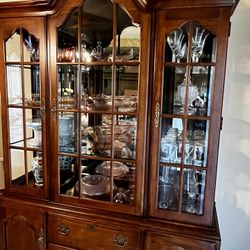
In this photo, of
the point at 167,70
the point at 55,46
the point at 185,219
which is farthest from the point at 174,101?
the point at 55,46

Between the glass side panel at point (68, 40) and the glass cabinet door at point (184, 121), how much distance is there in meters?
0.52

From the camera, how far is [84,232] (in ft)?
4.95

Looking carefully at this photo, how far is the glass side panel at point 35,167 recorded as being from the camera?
1.62m

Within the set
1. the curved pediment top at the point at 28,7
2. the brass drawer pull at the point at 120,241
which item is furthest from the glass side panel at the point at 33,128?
the brass drawer pull at the point at 120,241

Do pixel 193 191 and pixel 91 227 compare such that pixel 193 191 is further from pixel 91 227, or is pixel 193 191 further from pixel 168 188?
pixel 91 227

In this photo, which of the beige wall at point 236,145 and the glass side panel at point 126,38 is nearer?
the glass side panel at point 126,38

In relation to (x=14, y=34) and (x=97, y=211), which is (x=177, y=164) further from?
(x=14, y=34)

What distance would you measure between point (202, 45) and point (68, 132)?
915 millimetres

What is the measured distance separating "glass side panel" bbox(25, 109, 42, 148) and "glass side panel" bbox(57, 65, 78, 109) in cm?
19

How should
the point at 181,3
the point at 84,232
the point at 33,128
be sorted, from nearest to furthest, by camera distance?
1. the point at 181,3
2. the point at 84,232
3. the point at 33,128

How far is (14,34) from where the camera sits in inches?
59.8

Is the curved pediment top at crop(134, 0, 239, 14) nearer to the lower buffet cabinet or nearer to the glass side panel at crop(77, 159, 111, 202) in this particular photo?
the glass side panel at crop(77, 159, 111, 202)

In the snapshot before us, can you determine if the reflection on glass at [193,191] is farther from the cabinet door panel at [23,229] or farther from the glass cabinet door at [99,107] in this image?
the cabinet door panel at [23,229]

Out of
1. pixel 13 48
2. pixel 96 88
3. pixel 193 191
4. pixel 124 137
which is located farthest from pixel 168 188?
pixel 13 48
